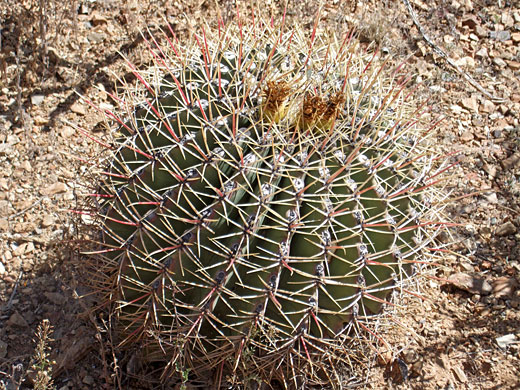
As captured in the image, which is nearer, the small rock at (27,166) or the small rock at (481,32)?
the small rock at (27,166)

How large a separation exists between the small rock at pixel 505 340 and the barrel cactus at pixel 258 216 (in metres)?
1.18

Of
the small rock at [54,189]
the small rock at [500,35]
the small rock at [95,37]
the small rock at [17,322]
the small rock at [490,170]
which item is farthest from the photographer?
the small rock at [500,35]

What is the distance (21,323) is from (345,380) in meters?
1.72

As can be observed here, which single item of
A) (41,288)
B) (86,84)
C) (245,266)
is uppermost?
(245,266)

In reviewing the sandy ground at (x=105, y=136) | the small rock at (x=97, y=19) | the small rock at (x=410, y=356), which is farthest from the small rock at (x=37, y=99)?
the small rock at (x=410, y=356)

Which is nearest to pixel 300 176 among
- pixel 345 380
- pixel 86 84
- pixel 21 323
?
pixel 345 380

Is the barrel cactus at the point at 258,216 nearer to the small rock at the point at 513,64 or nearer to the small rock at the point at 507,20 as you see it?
the small rock at the point at 513,64

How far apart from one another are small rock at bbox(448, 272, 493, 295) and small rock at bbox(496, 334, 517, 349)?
0.32 metres

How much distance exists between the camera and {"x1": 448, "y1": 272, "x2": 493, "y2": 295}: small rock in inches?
148

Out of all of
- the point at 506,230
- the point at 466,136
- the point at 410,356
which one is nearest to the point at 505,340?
the point at 410,356

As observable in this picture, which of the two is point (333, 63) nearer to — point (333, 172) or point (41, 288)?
point (333, 172)

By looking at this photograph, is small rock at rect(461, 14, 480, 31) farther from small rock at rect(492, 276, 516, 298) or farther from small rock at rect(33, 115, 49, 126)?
small rock at rect(33, 115, 49, 126)

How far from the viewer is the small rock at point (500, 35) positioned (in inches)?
209

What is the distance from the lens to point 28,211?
3719 mm
